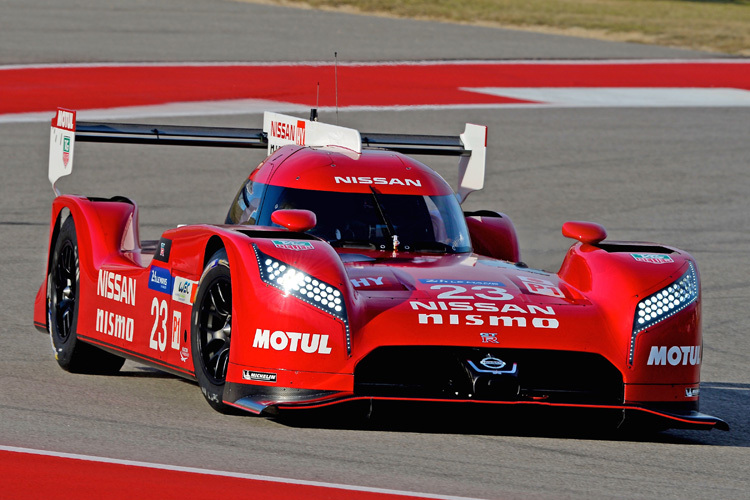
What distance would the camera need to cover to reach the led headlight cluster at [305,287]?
22.0 ft

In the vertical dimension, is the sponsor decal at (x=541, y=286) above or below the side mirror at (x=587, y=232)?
below

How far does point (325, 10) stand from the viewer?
38.6 metres

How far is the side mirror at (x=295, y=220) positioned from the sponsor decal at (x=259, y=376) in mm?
871

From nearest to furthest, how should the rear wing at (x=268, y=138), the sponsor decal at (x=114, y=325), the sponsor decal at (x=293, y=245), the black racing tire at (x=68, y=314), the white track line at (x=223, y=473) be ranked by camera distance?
the white track line at (x=223, y=473) → the sponsor decal at (x=293, y=245) → the sponsor decal at (x=114, y=325) → the black racing tire at (x=68, y=314) → the rear wing at (x=268, y=138)

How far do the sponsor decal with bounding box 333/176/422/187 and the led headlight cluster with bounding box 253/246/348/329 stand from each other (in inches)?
63.7

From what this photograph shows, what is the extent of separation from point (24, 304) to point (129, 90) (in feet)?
41.5

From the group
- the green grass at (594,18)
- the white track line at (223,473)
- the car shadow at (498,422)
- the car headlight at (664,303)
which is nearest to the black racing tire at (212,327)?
the car shadow at (498,422)

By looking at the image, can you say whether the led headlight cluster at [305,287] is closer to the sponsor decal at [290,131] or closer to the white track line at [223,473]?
the white track line at [223,473]

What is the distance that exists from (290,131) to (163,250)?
193cm

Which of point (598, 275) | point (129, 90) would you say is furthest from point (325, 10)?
point (598, 275)

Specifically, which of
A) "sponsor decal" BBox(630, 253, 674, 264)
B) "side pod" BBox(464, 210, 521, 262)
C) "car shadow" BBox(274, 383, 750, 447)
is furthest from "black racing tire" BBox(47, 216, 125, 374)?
"sponsor decal" BBox(630, 253, 674, 264)

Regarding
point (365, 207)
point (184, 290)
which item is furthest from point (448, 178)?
point (184, 290)

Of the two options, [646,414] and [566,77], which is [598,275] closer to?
[646,414]

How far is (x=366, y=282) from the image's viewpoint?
23.6 ft
